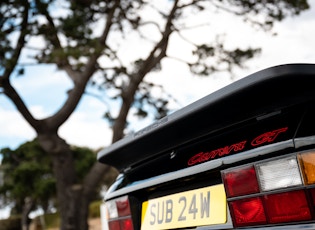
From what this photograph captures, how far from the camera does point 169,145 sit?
2559 millimetres

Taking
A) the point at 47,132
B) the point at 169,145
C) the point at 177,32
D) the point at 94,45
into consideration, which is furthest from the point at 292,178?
the point at 177,32

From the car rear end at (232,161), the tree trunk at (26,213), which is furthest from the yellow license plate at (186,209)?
the tree trunk at (26,213)

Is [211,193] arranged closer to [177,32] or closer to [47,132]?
[47,132]

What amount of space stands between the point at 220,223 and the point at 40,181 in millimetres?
29542

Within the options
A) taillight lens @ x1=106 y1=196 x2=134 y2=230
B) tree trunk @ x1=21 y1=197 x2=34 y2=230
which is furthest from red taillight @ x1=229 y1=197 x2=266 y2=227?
tree trunk @ x1=21 y1=197 x2=34 y2=230

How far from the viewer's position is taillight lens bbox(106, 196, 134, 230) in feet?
8.89

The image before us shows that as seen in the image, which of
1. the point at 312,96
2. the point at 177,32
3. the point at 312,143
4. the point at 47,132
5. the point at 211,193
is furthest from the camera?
the point at 177,32

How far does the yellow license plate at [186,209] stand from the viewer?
2170 millimetres

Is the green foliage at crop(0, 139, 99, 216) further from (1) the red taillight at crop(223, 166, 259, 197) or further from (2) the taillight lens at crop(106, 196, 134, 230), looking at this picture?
(1) the red taillight at crop(223, 166, 259, 197)

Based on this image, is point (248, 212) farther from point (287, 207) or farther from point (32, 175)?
point (32, 175)

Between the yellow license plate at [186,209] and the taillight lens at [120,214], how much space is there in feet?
0.29

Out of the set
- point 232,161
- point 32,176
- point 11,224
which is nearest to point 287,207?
point 232,161

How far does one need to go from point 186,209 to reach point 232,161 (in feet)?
1.62

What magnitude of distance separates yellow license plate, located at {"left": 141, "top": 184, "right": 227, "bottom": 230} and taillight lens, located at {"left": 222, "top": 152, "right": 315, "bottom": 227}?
0.13m
